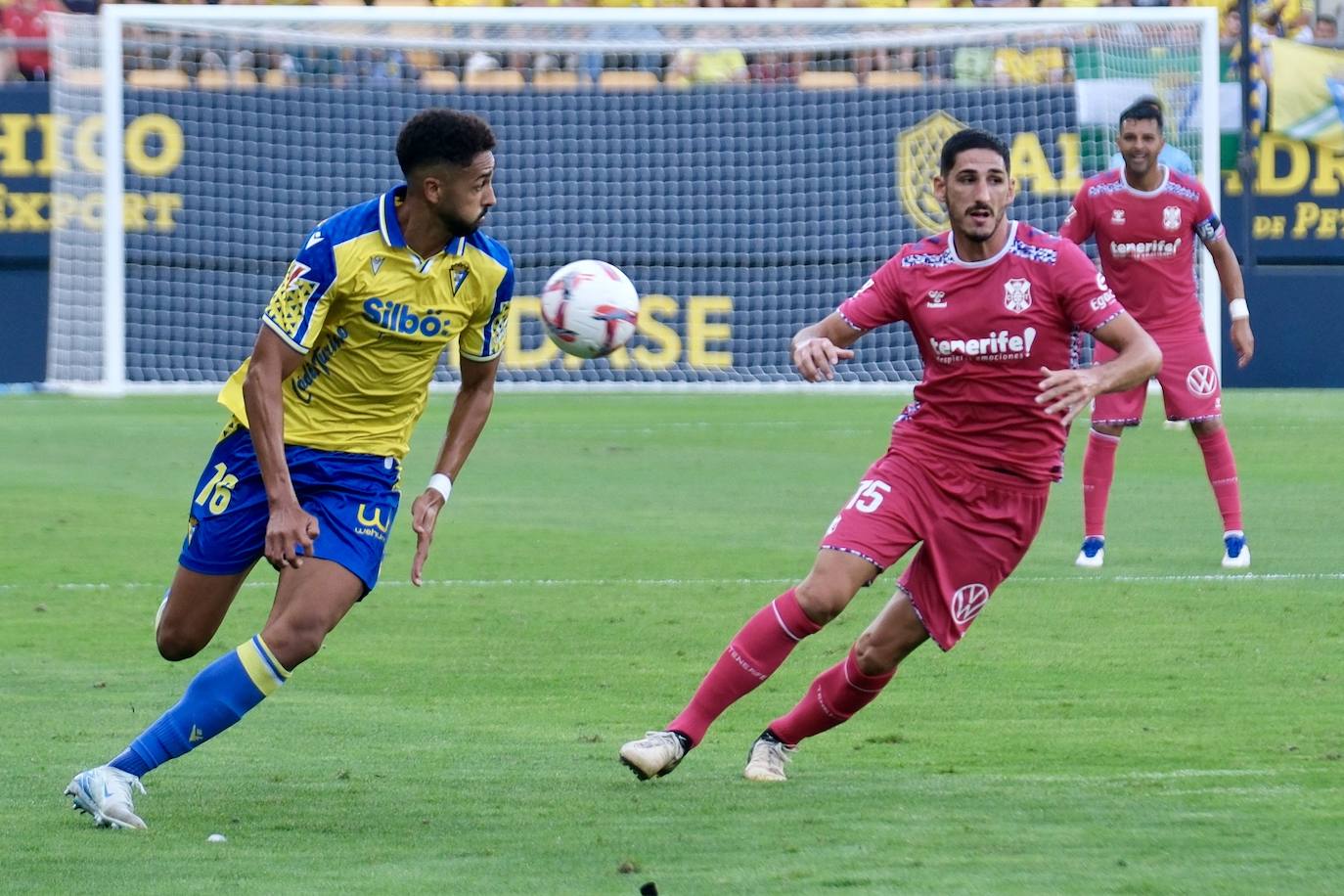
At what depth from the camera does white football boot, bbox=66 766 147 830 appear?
17.8 ft

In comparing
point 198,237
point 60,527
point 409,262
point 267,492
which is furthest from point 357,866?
point 198,237

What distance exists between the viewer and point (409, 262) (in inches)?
234

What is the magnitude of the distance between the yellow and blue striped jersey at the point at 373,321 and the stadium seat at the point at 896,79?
1584 centimetres

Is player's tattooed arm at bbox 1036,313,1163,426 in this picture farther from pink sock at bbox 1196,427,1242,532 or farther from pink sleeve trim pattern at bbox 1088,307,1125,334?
pink sock at bbox 1196,427,1242,532

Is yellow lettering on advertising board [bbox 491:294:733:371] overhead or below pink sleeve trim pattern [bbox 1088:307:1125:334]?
below

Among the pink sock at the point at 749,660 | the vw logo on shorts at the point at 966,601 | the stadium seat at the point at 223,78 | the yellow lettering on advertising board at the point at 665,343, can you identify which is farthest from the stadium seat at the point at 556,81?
the pink sock at the point at 749,660

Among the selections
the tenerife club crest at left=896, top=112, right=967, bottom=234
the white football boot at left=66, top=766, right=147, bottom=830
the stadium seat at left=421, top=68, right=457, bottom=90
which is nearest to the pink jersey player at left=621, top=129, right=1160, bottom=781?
the white football boot at left=66, top=766, right=147, bottom=830

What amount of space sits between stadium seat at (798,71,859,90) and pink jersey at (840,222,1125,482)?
15663mm

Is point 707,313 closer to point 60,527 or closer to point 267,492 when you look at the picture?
point 60,527

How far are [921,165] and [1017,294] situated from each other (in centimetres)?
1569

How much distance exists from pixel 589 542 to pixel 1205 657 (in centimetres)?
446

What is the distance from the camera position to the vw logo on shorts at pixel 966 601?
6.23 metres

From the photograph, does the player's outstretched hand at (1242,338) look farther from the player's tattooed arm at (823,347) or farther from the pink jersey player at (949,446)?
the player's tattooed arm at (823,347)

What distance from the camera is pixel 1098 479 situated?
1092 centimetres
